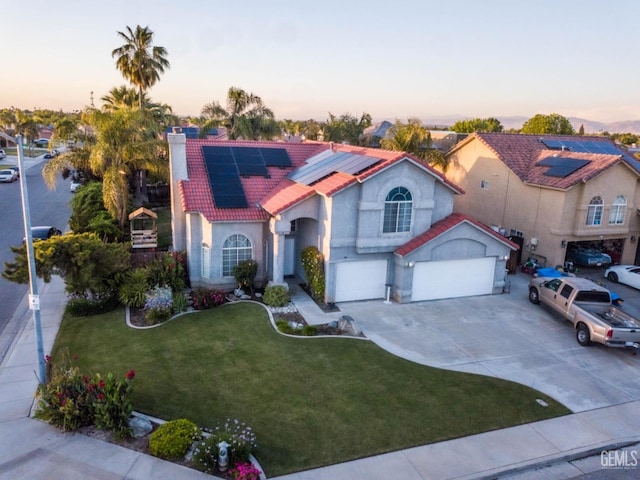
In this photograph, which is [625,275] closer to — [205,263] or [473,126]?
[205,263]

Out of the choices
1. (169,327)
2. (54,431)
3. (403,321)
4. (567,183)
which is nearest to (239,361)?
(169,327)

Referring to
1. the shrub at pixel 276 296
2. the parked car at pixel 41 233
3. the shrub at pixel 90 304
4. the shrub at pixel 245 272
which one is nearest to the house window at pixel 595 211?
the shrub at pixel 276 296

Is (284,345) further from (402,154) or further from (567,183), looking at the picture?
(567,183)

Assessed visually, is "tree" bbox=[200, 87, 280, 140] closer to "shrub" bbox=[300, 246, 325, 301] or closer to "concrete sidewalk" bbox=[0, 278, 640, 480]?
"shrub" bbox=[300, 246, 325, 301]

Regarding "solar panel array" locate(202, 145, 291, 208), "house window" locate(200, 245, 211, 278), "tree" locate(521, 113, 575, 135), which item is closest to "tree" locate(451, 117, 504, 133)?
"tree" locate(521, 113, 575, 135)

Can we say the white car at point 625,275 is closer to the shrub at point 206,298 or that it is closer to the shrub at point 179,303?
the shrub at point 206,298

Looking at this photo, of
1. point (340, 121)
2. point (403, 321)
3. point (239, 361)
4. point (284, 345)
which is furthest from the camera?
point (340, 121)

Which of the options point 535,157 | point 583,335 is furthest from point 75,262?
point 535,157
